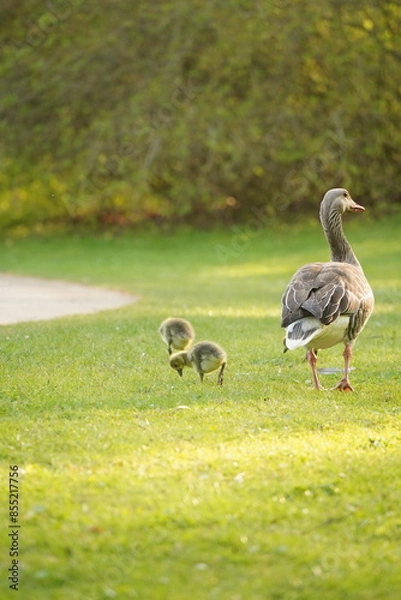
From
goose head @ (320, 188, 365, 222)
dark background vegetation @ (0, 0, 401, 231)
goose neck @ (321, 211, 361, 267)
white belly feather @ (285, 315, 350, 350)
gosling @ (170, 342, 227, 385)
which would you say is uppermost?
dark background vegetation @ (0, 0, 401, 231)

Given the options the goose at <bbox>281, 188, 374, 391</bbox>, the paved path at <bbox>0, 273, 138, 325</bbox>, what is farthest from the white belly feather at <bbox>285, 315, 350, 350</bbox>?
the paved path at <bbox>0, 273, 138, 325</bbox>

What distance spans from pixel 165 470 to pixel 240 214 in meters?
27.4

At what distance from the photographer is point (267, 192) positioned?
32.8m

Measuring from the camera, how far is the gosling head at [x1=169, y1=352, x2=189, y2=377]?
9.85 metres

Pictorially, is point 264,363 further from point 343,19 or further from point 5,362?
point 343,19

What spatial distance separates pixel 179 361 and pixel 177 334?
2.90ft

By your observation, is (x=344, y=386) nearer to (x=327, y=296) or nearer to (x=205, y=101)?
(x=327, y=296)

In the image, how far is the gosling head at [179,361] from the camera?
9852mm

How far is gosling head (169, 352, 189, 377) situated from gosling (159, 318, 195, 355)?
0.73 m

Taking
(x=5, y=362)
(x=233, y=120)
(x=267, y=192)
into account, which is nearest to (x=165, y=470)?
(x=5, y=362)

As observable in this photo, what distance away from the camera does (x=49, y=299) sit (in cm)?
1795

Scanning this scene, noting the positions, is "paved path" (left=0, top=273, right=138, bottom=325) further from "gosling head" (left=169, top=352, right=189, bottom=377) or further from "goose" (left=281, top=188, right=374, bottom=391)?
"goose" (left=281, top=188, right=374, bottom=391)

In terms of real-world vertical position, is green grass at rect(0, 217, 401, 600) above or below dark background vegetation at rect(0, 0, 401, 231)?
below

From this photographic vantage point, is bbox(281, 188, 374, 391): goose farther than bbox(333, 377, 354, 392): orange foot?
No
